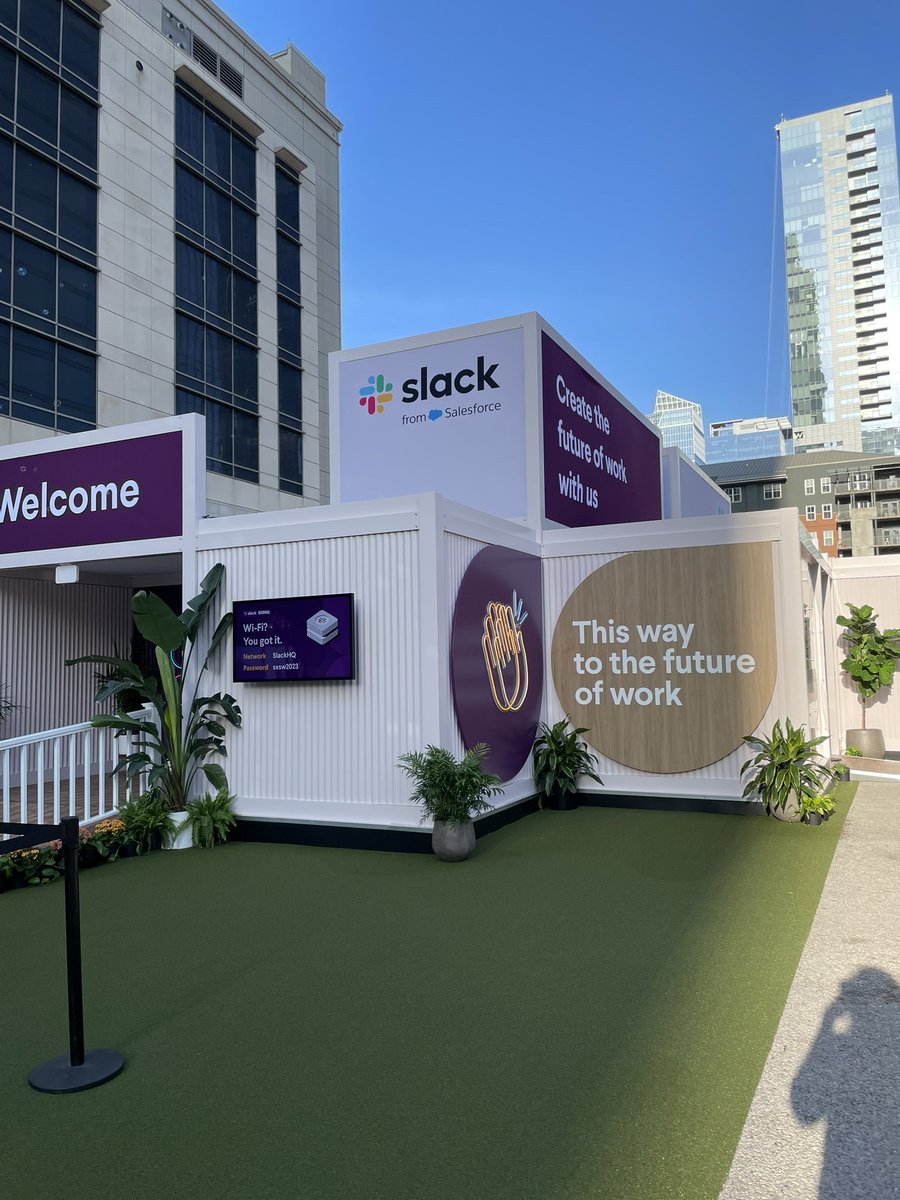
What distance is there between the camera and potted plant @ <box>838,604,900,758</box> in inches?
524

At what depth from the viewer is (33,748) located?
11.8m

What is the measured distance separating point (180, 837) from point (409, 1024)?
4849mm

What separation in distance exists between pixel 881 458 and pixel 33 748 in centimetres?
6625

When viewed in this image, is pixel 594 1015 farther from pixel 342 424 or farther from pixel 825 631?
pixel 825 631

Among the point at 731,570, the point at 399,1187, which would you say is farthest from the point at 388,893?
the point at 731,570

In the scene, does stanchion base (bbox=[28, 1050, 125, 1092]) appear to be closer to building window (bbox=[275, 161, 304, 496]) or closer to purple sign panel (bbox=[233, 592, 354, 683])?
purple sign panel (bbox=[233, 592, 354, 683])

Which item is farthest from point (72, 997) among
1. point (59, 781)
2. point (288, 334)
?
point (288, 334)

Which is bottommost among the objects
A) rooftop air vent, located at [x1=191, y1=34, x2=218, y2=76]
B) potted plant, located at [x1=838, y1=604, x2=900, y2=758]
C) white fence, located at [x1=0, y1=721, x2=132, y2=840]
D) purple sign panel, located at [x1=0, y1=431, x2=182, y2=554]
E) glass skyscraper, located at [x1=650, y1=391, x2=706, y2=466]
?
white fence, located at [x1=0, y1=721, x2=132, y2=840]

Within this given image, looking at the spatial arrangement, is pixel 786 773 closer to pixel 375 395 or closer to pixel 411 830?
pixel 411 830

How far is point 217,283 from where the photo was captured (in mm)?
27609

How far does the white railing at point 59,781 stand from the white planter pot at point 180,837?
667mm

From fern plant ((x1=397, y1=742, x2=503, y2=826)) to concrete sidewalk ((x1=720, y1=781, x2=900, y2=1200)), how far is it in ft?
8.99

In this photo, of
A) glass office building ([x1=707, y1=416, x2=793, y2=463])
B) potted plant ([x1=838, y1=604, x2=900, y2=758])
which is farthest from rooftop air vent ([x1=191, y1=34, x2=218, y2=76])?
glass office building ([x1=707, y1=416, x2=793, y2=463])

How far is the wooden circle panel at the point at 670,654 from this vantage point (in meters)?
8.84
